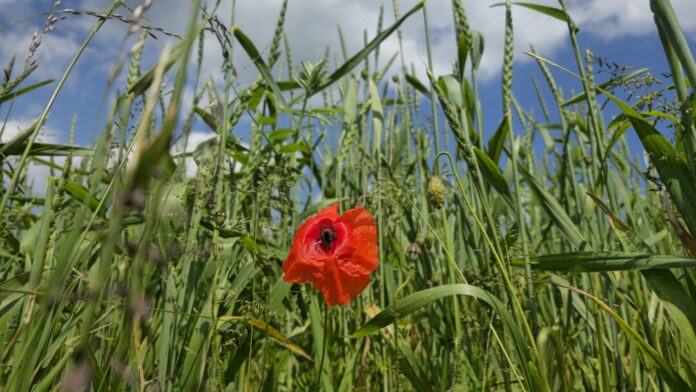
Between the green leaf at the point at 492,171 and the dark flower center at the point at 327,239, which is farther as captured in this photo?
the dark flower center at the point at 327,239

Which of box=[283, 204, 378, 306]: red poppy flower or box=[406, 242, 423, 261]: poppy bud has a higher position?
box=[406, 242, 423, 261]: poppy bud

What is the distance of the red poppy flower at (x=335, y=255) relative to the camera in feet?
2.99

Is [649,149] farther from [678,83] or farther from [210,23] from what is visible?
[210,23]

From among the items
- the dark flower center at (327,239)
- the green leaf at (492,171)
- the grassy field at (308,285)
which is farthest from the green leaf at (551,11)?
the dark flower center at (327,239)

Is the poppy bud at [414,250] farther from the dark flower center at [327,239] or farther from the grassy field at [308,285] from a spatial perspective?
the dark flower center at [327,239]

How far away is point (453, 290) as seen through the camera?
0.69 m

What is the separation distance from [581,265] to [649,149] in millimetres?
191

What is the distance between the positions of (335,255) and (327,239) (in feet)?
0.19

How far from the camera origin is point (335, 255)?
96 cm

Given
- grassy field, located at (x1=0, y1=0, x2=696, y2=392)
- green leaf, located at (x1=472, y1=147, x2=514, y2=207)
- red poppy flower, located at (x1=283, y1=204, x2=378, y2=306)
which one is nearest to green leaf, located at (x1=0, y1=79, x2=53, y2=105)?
grassy field, located at (x1=0, y1=0, x2=696, y2=392)

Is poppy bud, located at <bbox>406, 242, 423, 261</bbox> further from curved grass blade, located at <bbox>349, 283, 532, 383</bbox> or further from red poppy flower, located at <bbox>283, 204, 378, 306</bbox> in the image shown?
curved grass blade, located at <bbox>349, 283, 532, 383</bbox>

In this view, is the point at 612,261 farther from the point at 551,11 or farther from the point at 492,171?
the point at 551,11

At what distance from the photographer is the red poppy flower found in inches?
35.9

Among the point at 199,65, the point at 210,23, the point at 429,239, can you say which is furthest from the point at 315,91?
the point at 210,23
